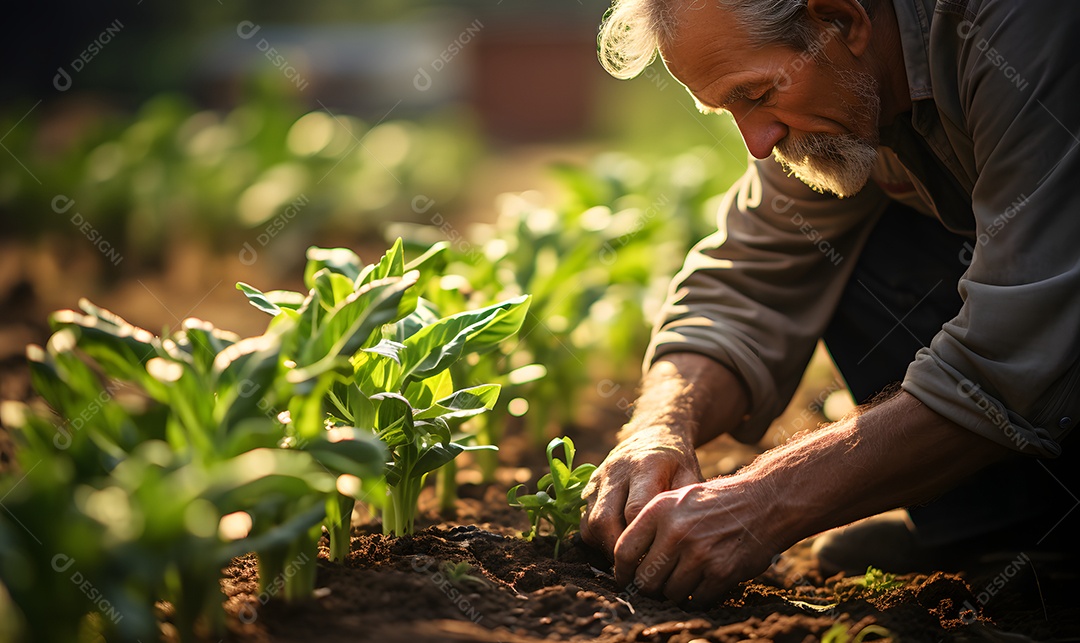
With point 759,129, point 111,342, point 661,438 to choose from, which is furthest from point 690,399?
point 111,342

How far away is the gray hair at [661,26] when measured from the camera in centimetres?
200

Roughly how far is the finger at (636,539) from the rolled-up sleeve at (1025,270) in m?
0.55

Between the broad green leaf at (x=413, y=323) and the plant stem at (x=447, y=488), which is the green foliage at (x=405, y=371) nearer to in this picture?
the broad green leaf at (x=413, y=323)

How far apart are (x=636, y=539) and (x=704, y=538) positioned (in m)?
0.13

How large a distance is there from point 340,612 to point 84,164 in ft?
14.3

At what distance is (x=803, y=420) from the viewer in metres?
3.41

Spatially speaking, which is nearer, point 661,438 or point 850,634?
point 850,634

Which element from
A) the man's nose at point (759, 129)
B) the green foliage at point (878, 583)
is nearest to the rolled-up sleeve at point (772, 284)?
the man's nose at point (759, 129)

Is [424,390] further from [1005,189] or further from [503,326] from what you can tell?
[1005,189]

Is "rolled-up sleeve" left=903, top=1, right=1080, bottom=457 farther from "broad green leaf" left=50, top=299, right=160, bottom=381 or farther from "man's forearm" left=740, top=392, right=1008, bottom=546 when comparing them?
"broad green leaf" left=50, top=299, right=160, bottom=381

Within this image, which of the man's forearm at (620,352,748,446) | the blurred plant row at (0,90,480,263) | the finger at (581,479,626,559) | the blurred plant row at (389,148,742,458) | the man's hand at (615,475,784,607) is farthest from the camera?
the blurred plant row at (0,90,480,263)

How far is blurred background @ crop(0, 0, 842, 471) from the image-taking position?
3.38 metres

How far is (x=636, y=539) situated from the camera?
1875 millimetres

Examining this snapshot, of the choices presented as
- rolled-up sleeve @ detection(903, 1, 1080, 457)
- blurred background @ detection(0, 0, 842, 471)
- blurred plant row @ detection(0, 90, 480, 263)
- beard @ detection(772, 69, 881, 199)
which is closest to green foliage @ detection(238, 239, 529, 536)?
blurred background @ detection(0, 0, 842, 471)
